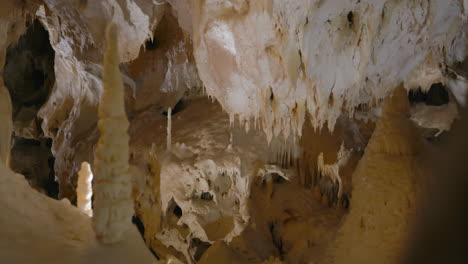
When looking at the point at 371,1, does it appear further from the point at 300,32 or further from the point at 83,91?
the point at 83,91

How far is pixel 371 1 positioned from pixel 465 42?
2504mm

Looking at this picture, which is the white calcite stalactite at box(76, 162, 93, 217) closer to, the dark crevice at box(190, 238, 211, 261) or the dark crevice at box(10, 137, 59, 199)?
the dark crevice at box(190, 238, 211, 261)

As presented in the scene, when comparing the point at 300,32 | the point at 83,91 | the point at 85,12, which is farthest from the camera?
the point at 83,91

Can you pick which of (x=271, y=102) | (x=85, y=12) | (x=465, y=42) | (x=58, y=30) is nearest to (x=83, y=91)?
(x=58, y=30)

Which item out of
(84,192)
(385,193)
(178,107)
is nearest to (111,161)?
(84,192)

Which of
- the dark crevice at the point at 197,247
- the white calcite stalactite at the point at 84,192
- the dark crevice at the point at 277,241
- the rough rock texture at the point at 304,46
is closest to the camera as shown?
the white calcite stalactite at the point at 84,192

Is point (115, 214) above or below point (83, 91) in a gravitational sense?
below

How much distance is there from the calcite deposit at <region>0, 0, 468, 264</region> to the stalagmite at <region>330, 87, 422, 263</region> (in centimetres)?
1

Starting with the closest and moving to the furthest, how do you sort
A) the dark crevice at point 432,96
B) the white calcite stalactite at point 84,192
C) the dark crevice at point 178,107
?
the white calcite stalactite at point 84,192
the dark crevice at point 432,96
the dark crevice at point 178,107

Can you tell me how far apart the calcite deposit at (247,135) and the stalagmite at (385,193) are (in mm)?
12

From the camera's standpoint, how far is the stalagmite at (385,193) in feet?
9.29

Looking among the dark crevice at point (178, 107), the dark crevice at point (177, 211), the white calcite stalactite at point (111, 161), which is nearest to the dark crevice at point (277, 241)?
the dark crevice at point (177, 211)

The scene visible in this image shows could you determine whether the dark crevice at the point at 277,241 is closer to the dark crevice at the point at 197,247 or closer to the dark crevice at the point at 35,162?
the dark crevice at the point at 197,247

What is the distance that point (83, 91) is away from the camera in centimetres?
765
